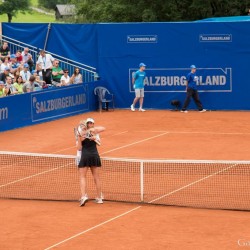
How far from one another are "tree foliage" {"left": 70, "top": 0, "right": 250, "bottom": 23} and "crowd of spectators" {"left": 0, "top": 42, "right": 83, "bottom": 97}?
1018 cm

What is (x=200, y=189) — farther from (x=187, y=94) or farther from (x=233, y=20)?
(x=233, y=20)

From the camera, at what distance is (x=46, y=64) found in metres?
32.2

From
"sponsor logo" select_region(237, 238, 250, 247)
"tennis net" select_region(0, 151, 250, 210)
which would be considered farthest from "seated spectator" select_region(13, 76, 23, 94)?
"sponsor logo" select_region(237, 238, 250, 247)

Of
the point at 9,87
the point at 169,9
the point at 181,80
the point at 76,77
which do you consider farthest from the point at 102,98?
the point at 169,9

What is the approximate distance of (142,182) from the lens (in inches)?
659

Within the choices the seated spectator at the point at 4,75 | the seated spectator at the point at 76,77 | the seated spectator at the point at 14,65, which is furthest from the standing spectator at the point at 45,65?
the seated spectator at the point at 4,75

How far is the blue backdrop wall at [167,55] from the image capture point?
102 ft

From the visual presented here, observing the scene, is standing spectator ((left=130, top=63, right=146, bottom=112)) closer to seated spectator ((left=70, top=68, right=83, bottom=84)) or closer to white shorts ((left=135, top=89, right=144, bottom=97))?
white shorts ((left=135, top=89, right=144, bottom=97))

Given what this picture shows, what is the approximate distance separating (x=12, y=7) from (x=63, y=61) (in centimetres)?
3633

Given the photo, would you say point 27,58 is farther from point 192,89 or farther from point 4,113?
point 192,89

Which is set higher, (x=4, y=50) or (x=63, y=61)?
(x=4, y=50)

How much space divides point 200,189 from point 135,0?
27278mm

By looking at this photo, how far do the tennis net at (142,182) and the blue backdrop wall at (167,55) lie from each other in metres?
12.1

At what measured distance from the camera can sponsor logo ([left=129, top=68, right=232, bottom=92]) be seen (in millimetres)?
Result: 31406
